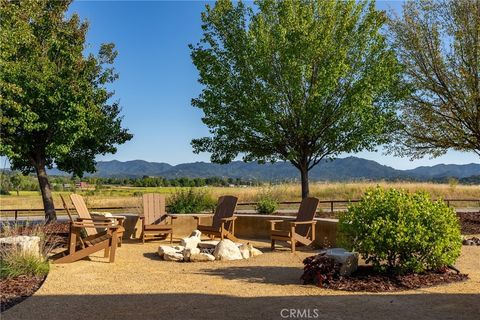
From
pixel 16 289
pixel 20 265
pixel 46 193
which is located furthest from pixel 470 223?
pixel 46 193

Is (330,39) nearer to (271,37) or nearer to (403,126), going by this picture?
(271,37)

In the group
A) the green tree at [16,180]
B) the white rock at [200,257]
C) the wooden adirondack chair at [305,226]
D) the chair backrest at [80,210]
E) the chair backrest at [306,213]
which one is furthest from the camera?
the green tree at [16,180]

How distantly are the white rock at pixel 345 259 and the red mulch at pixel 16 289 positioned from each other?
4.34m

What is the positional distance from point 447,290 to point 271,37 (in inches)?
403

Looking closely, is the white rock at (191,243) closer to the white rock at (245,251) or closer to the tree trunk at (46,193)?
the white rock at (245,251)

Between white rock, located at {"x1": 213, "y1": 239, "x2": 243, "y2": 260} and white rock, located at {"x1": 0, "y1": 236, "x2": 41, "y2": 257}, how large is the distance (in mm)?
3284

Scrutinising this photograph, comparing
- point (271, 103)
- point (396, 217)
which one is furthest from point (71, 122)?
point (396, 217)

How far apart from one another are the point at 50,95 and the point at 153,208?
5042 mm

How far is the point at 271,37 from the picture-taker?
49.0ft

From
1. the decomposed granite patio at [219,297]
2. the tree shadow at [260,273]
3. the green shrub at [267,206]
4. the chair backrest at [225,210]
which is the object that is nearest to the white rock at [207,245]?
the chair backrest at [225,210]

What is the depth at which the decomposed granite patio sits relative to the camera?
5.45 meters

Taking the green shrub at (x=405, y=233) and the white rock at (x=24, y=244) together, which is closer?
the green shrub at (x=405, y=233)

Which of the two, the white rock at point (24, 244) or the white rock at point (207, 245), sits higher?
the white rock at point (24, 244)

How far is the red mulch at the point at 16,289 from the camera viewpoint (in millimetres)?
6212
